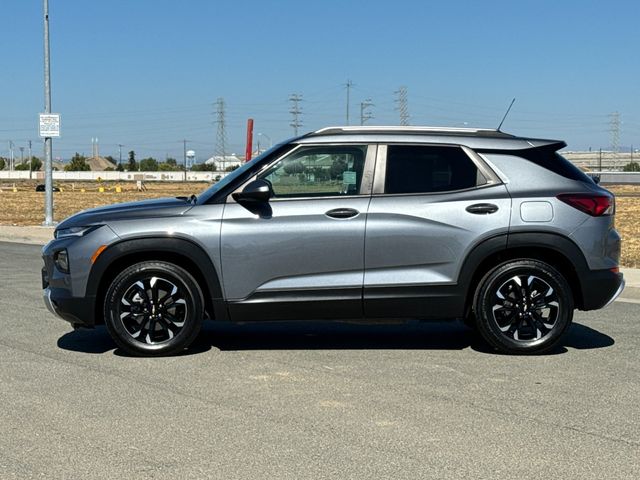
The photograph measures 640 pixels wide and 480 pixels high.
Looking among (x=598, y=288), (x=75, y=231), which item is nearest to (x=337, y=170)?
(x=75, y=231)

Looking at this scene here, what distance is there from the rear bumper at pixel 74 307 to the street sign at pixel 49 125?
52.8 feet

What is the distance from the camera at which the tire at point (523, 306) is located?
7.14 metres

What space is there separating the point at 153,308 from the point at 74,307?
0.64 meters

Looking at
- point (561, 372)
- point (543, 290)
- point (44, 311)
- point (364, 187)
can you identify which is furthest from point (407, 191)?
point (44, 311)

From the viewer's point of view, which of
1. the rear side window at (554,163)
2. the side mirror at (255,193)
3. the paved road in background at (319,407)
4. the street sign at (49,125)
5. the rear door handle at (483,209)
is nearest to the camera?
the paved road in background at (319,407)

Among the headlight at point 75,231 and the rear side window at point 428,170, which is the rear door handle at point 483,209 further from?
the headlight at point 75,231

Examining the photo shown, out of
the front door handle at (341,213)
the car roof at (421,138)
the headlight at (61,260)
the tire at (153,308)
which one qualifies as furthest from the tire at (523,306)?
the headlight at (61,260)

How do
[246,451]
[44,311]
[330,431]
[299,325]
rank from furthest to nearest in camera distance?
[44,311], [299,325], [330,431], [246,451]

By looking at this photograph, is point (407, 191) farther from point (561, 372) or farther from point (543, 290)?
point (561, 372)

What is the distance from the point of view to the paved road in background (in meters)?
4.55

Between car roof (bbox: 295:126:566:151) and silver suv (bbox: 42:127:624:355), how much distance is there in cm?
2

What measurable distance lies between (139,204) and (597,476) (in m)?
4.52

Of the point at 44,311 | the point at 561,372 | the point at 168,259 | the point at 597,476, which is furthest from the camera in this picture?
the point at 44,311

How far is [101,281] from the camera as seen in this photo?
7.14 meters
